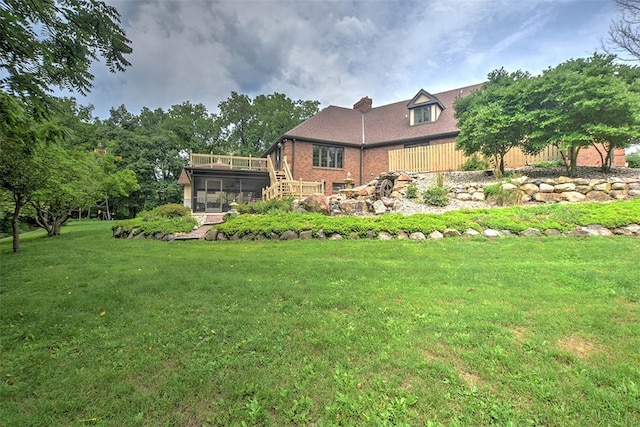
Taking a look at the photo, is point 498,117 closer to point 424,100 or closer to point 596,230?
point 596,230

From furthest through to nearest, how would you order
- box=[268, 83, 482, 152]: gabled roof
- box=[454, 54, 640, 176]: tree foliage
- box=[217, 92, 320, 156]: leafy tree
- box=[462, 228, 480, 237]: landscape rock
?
1. box=[217, 92, 320, 156]: leafy tree
2. box=[268, 83, 482, 152]: gabled roof
3. box=[454, 54, 640, 176]: tree foliage
4. box=[462, 228, 480, 237]: landscape rock

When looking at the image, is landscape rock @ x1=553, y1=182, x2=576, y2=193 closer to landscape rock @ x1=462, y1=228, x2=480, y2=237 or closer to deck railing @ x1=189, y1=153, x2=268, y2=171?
landscape rock @ x1=462, y1=228, x2=480, y2=237

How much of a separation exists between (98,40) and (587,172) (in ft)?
46.1

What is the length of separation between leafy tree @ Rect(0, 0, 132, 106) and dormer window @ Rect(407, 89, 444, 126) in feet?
59.2

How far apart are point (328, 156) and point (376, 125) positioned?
4.70 metres

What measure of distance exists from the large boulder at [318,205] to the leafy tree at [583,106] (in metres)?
7.34

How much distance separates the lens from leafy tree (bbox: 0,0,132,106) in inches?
118


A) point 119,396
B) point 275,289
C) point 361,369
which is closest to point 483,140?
point 275,289

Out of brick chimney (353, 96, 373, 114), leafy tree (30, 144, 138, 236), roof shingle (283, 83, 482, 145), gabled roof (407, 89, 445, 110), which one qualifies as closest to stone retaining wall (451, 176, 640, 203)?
roof shingle (283, 83, 482, 145)

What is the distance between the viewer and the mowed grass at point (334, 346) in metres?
1.96

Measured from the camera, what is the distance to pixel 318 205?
10305 mm

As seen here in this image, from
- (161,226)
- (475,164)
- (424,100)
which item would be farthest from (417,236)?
(424,100)

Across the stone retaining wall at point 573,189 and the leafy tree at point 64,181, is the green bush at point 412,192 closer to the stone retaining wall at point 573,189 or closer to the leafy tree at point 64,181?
the stone retaining wall at point 573,189

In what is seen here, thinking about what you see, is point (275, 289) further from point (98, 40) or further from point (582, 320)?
point (98, 40)
